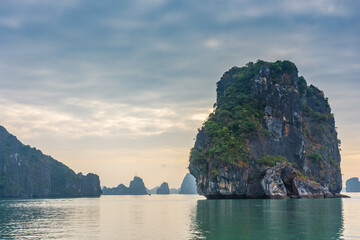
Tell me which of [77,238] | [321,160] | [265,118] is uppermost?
[265,118]

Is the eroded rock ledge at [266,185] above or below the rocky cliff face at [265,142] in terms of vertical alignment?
below

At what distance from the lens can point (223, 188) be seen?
97.3 m

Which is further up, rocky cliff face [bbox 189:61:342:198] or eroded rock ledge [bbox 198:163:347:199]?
rocky cliff face [bbox 189:61:342:198]

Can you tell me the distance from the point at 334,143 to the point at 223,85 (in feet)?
170

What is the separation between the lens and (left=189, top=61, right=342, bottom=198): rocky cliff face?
98688mm

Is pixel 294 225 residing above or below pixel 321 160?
below

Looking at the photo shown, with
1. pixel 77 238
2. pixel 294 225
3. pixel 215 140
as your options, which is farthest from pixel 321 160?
pixel 77 238

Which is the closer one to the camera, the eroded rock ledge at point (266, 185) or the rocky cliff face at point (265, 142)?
the eroded rock ledge at point (266, 185)

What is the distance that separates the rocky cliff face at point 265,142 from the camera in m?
98.7

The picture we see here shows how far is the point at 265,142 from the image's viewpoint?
359ft

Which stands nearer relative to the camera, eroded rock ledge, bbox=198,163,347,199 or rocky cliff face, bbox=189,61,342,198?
eroded rock ledge, bbox=198,163,347,199

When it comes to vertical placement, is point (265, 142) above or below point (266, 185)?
above

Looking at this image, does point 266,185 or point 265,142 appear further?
point 265,142

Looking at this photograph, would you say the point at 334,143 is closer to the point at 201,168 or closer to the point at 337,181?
the point at 337,181
